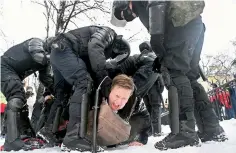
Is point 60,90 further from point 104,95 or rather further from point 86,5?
point 86,5

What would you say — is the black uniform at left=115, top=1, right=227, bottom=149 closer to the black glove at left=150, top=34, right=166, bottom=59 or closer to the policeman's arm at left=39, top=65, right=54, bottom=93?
the black glove at left=150, top=34, right=166, bottom=59

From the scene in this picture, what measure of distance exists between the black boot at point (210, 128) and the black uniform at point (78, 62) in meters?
0.96

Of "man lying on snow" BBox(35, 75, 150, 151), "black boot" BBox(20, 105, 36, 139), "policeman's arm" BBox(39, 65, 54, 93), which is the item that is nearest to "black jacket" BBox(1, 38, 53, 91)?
"policeman's arm" BBox(39, 65, 54, 93)

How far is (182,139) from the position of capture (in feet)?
7.14

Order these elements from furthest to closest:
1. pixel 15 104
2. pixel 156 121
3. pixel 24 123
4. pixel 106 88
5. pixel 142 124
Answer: pixel 156 121 < pixel 24 123 < pixel 142 124 < pixel 15 104 < pixel 106 88

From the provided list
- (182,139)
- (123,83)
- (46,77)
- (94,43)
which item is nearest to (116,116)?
(123,83)

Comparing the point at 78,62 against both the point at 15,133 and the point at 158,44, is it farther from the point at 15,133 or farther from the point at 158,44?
the point at 15,133

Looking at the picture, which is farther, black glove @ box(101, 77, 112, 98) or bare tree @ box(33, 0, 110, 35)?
bare tree @ box(33, 0, 110, 35)

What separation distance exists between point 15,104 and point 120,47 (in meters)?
1.30

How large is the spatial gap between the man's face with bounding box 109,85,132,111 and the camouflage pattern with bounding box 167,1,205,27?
0.71 metres

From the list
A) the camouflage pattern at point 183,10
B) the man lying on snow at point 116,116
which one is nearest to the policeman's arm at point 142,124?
the man lying on snow at point 116,116

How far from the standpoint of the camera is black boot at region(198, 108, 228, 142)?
2.51 metres

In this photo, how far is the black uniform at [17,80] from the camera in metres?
2.69

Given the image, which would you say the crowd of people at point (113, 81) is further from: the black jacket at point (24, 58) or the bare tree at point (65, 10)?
the bare tree at point (65, 10)
